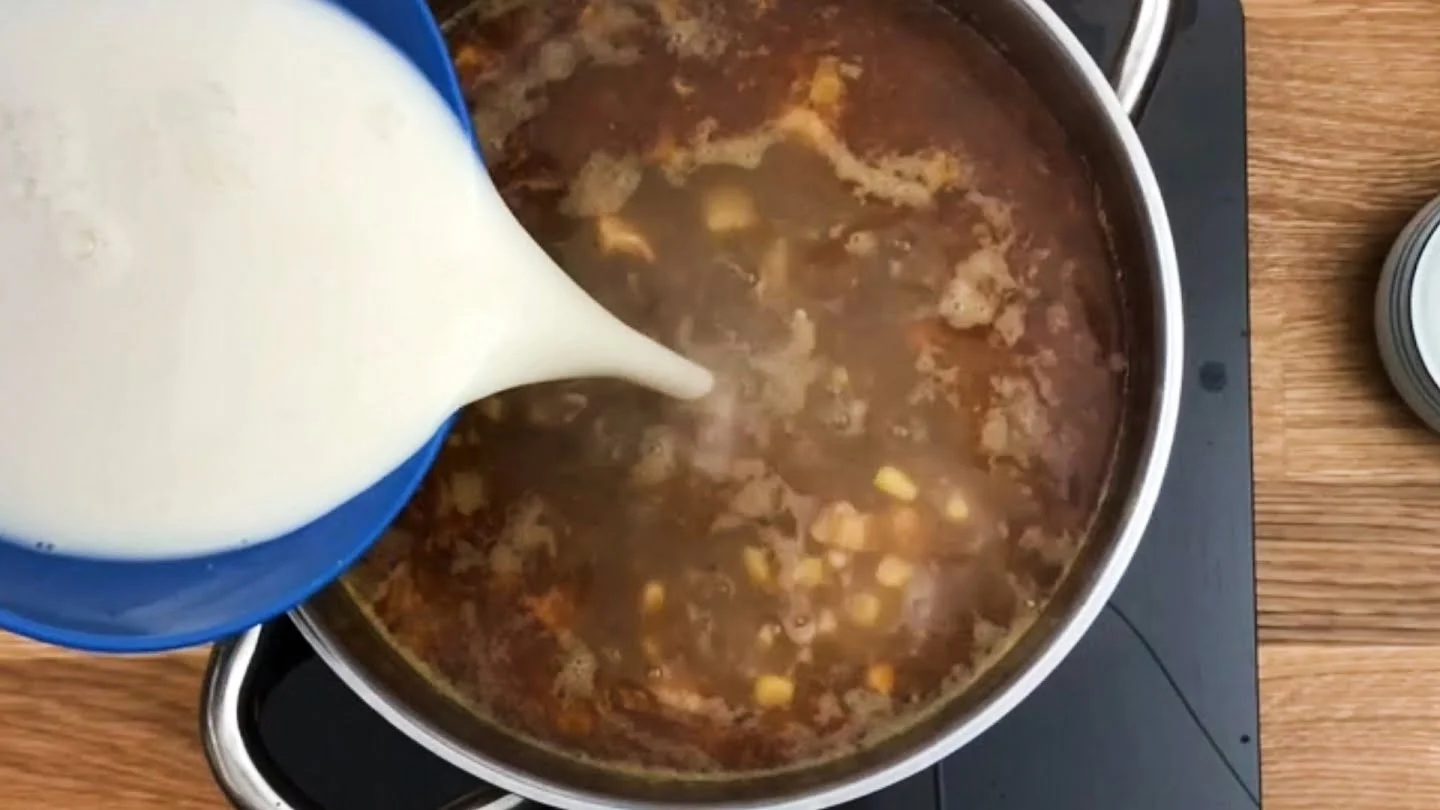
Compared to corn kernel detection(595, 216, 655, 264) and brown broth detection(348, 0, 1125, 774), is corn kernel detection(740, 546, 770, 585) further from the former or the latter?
corn kernel detection(595, 216, 655, 264)

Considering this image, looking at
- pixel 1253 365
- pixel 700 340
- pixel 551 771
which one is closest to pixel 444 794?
pixel 551 771

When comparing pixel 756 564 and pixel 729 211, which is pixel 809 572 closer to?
pixel 756 564

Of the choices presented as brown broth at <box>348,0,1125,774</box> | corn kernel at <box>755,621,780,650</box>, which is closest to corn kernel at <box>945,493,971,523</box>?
brown broth at <box>348,0,1125,774</box>

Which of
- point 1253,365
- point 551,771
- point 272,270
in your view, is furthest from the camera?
point 1253,365

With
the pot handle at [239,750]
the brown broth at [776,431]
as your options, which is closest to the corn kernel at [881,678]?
the brown broth at [776,431]

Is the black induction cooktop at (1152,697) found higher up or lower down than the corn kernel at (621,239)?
lower down

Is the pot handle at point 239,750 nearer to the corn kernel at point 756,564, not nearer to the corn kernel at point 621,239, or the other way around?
the corn kernel at point 756,564

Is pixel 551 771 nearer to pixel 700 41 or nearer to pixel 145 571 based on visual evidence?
pixel 145 571

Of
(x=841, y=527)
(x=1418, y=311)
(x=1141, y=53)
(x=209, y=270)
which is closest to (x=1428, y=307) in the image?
(x=1418, y=311)
